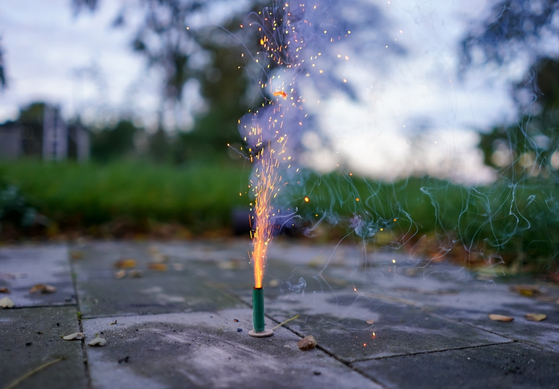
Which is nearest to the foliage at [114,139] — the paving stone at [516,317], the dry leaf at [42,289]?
the dry leaf at [42,289]

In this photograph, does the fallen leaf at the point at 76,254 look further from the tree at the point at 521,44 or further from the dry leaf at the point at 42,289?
the tree at the point at 521,44

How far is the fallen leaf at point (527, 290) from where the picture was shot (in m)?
3.32

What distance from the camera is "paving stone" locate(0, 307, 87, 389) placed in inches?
63.7

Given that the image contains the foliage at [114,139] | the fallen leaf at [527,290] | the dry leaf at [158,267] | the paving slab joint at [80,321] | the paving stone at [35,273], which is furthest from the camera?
the foliage at [114,139]

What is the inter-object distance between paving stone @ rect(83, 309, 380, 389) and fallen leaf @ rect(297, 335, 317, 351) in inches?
1.2

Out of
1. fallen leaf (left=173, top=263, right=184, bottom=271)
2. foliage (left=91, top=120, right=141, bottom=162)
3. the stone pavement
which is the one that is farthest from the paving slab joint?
foliage (left=91, top=120, right=141, bottom=162)

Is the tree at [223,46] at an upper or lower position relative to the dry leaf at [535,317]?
upper

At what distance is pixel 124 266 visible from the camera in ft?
13.8

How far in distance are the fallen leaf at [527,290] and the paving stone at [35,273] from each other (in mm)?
3009

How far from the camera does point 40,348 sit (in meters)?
1.93

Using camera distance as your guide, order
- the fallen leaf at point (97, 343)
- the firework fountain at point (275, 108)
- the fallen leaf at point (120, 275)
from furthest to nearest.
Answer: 1. the fallen leaf at point (120, 275)
2. the firework fountain at point (275, 108)
3. the fallen leaf at point (97, 343)

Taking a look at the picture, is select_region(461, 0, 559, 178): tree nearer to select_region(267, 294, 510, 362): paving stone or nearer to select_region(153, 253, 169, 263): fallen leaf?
select_region(267, 294, 510, 362): paving stone

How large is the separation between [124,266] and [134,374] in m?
2.66

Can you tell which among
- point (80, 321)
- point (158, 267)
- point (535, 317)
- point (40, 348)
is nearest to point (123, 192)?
point (158, 267)
